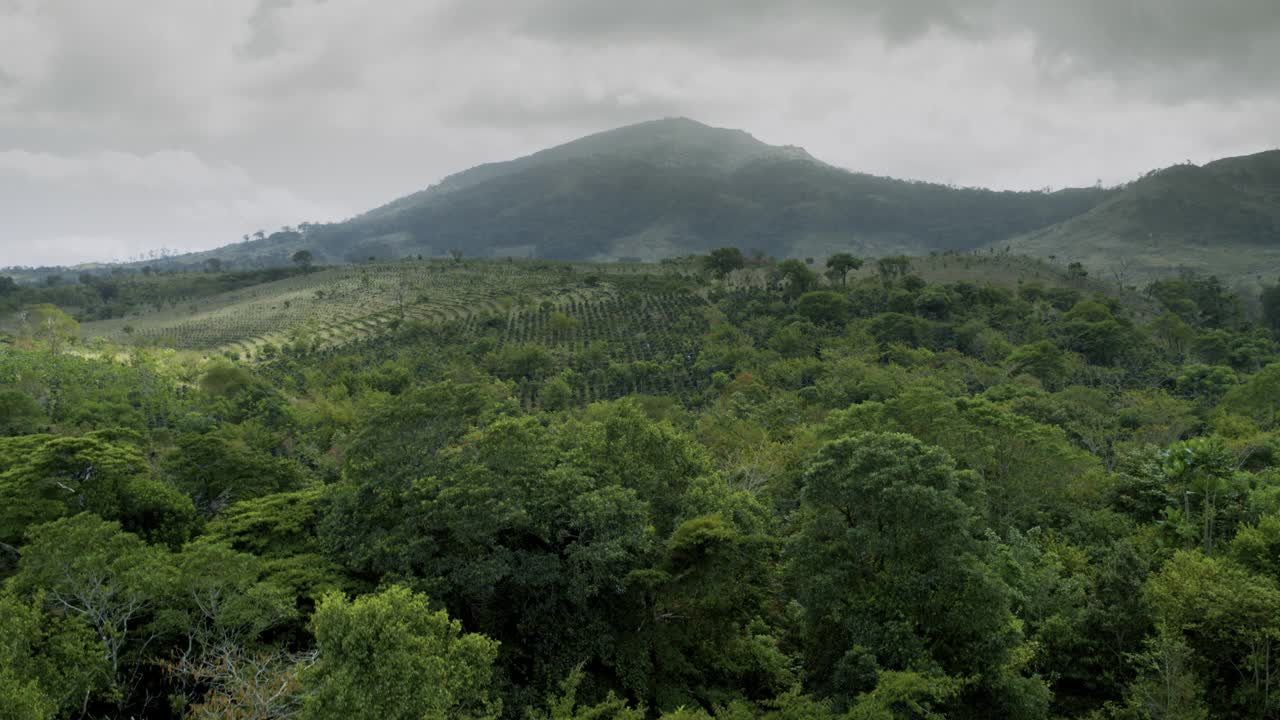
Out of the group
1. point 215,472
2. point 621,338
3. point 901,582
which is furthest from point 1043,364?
point 215,472

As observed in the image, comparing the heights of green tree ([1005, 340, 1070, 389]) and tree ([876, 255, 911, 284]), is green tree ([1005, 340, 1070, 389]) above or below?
below

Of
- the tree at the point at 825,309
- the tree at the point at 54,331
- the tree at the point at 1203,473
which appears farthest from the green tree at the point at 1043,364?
the tree at the point at 54,331

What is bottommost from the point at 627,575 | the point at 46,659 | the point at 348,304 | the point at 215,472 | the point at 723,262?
the point at 627,575

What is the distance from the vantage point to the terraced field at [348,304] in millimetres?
95875

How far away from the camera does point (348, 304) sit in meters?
113

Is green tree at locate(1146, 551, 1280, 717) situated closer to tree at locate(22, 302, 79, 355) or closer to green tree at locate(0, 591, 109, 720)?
green tree at locate(0, 591, 109, 720)

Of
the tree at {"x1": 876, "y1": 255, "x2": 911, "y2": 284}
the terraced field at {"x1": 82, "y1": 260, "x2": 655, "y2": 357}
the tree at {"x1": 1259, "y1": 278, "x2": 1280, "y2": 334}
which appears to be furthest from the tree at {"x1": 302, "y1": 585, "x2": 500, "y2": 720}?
the tree at {"x1": 1259, "y1": 278, "x2": 1280, "y2": 334}

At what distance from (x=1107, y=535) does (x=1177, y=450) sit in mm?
4596

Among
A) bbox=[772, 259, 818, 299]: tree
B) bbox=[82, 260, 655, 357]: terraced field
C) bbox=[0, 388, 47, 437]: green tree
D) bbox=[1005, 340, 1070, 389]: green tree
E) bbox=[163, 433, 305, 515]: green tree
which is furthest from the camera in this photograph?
bbox=[772, 259, 818, 299]: tree

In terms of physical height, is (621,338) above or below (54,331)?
below

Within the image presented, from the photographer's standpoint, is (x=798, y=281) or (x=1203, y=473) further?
(x=798, y=281)

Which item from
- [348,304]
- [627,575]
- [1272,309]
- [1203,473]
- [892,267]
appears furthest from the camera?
[892,267]

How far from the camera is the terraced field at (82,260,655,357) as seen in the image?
9588 centimetres

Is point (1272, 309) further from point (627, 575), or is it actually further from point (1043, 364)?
point (627, 575)
